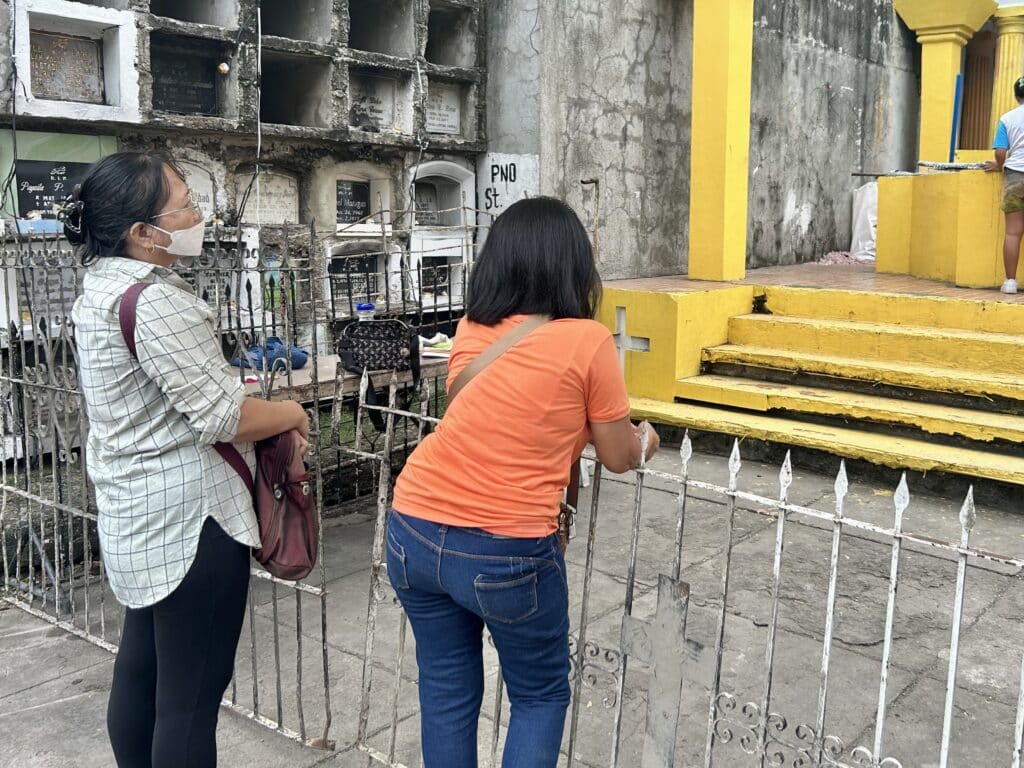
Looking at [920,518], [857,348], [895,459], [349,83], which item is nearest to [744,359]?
[857,348]

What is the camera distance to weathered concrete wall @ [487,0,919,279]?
6.81 m

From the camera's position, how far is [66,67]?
470 centimetres

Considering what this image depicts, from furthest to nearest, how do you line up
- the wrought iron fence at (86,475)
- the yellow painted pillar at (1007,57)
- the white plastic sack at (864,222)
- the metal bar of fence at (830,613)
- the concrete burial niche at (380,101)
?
1. the yellow painted pillar at (1007,57)
2. the white plastic sack at (864,222)
3. the concrete burial niche at (380,101)
4. the wrought iron fence at (86,475)
5. the metal bar of fence at (830,613)

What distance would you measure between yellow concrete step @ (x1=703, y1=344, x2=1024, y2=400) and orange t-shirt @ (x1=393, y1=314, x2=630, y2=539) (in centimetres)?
419

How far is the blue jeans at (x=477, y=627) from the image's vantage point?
1874mm

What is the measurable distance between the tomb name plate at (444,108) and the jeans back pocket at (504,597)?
5194 mm

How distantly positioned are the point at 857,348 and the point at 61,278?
4.68 m

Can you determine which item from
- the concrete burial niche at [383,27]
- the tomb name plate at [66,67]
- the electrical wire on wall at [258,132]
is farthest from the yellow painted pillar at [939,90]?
the tomb name plate at [66,67]

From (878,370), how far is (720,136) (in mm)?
2363

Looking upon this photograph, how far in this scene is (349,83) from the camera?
592 cm

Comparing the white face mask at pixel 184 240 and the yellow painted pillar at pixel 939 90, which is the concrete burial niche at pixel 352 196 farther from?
the yellow painted pillar at pixel 939 90

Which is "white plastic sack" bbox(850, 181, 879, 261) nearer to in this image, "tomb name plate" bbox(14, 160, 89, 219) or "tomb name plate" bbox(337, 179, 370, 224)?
"tomb name plate" bbox(337, 179, 370, 224)

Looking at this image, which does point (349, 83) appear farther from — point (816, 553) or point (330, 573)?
point (816, 553)

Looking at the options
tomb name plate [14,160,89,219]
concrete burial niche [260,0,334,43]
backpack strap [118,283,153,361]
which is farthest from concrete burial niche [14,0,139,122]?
backpack strap [118,283,153,361]
